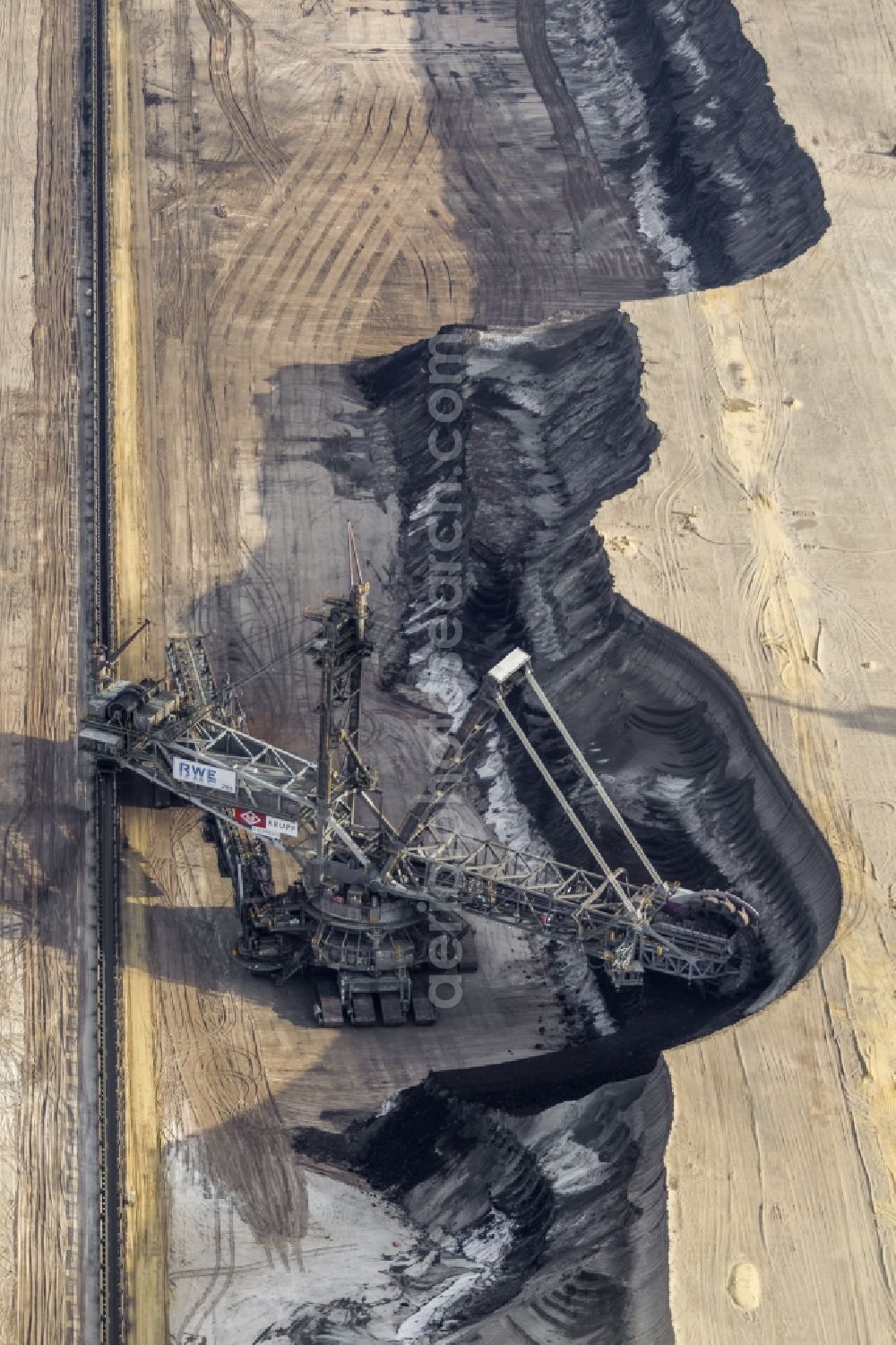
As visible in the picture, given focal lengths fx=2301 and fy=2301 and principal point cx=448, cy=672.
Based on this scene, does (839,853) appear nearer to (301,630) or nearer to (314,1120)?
(314,1120)

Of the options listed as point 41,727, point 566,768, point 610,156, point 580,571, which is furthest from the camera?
point 610,156

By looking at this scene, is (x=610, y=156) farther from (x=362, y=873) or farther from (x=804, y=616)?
(x=362, y=873)

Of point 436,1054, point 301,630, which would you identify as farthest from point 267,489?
point 436,1054

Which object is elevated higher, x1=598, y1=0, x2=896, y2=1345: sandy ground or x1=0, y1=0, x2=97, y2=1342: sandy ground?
x1=598, y1=0, x2=896, y2=1345: sandy ground

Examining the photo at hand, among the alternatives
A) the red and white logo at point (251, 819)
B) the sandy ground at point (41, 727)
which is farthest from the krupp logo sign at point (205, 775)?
the sandy ground at point (41, 727)

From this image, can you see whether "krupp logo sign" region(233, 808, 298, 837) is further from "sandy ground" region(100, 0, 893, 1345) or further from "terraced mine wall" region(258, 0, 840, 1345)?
"terraced mine wall" region(258, 0, 840, 1345)

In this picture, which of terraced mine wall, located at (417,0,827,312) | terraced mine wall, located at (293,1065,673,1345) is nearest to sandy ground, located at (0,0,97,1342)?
terraced mine wall, located at (293,1065,673,1345)

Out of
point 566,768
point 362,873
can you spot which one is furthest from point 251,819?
point 566,768
